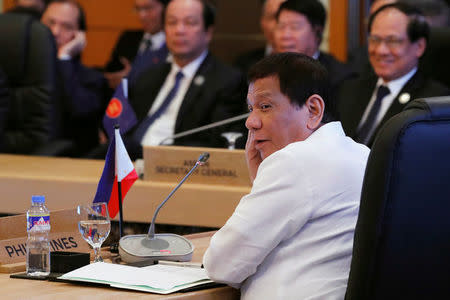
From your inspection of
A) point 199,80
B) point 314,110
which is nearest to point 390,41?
point 199,80

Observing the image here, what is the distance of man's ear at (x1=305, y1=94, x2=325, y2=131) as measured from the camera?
181cm

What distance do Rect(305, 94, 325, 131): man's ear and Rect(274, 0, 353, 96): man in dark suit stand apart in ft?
7.37

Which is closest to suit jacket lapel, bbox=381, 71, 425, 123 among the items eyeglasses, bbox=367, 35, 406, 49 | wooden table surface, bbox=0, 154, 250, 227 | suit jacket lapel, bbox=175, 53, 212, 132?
eyeglasses, bbox=367, 35, 406, 49

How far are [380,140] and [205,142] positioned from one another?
2.19 metres

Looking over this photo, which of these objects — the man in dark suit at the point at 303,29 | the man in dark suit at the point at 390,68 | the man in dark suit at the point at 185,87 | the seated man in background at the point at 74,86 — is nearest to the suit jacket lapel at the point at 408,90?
the man in dark suit at the point at 390,68

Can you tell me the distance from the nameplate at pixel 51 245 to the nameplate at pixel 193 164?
2.57 ft

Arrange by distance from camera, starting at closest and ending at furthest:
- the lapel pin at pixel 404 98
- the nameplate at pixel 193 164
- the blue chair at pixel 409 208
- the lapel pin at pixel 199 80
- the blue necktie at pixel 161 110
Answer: the blue chair at pixel 409 208 → the nameplate at pixel 193 164 → the lapel pin at pixel 404 98 → the lapel pin at pixel 199 80 → the blue necktie at pixel 161 110

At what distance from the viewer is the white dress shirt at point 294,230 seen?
1652 millimetres

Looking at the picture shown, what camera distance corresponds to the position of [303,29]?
4094 millimetres

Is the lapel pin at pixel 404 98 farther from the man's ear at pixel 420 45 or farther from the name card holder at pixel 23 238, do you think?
the name card holder at pixel 23 238

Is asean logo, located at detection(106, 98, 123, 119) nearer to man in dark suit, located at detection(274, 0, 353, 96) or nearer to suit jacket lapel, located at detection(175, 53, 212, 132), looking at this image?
suit jacket lapel, located at detection(175, 53, 212, 132)

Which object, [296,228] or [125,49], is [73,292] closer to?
[296,228]

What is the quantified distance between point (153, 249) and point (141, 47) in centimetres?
326

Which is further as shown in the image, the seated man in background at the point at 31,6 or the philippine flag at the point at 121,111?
the seated man in background at the point at 31,6
